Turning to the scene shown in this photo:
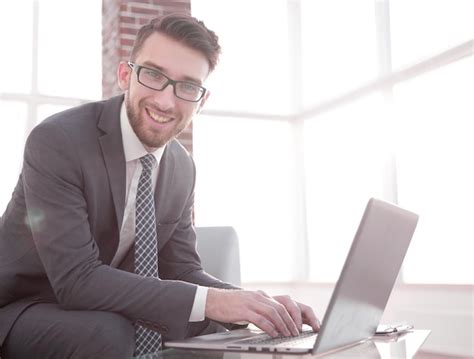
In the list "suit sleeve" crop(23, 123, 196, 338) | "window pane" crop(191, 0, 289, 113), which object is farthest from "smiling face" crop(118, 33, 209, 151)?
"window pane" crop(191, 0, 289, 113)

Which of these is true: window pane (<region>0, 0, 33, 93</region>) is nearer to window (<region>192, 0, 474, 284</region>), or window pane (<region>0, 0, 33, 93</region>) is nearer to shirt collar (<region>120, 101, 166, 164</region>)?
window (<region>192, 0, 474, 284</region>)

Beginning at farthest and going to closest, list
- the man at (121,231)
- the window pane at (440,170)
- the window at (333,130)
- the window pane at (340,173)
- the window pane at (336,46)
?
the window pane at (336,46) < the window pane at (340,173) < the window at (333,130) < the window pane at (440,170) < the man at (121,231)

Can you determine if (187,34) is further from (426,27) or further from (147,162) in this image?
(426,27)

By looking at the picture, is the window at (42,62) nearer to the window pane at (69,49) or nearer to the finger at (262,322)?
the window pane at (69,49)

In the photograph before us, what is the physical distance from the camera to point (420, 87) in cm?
533

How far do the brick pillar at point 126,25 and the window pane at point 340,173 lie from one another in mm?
2059

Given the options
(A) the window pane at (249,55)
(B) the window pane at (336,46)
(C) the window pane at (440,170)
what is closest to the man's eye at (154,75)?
(C) the window pane at (440,170)

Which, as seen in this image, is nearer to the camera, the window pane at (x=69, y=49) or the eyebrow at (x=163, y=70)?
the eyebrow at (x=163, y=70)

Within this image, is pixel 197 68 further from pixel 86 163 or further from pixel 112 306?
pixel 112 306

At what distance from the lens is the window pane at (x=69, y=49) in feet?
20.8

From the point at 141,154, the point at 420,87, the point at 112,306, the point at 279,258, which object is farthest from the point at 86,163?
the point at 279,258

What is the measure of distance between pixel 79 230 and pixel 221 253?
31.6 inches

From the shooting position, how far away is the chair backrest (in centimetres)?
227

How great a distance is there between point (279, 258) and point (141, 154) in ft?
18.3
